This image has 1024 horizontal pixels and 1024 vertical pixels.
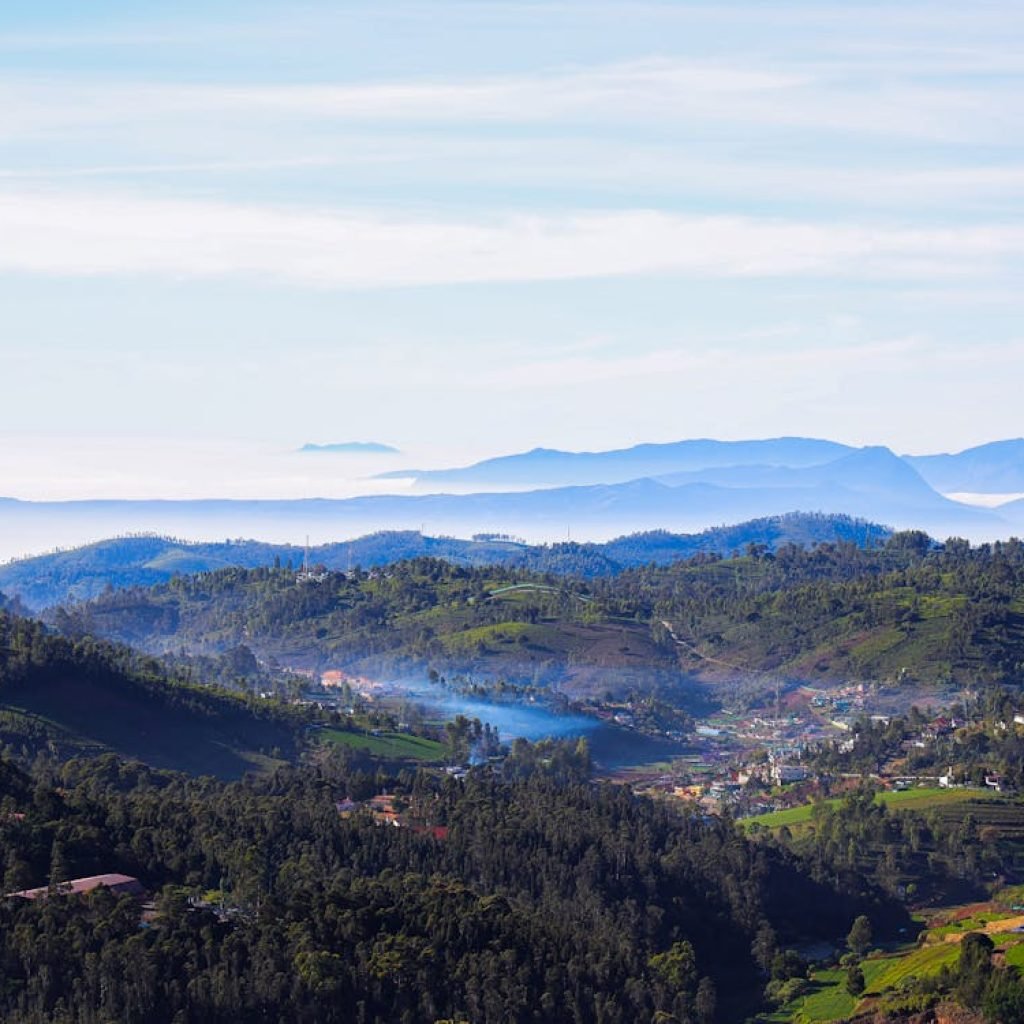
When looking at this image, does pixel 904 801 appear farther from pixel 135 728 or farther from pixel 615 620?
pixel 615 620

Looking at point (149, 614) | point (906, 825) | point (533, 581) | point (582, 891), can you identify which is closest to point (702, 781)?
point (906, 825)

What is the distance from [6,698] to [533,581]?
91723 mm

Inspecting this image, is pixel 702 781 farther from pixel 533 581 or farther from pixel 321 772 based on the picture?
pixel 533 581

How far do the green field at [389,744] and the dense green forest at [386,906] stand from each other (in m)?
19.3

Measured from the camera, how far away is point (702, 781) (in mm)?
108125

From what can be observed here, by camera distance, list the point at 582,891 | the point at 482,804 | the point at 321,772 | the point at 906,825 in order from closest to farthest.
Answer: the point at 582,891, the point at 482,804, the point at 906,825, the point at 321,772

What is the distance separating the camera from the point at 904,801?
91.5 meters

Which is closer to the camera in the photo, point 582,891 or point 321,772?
point 582,891

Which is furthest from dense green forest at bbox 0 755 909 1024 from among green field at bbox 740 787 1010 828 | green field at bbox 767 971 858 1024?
green field at bbox 740 787 1010 828

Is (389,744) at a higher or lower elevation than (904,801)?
higher

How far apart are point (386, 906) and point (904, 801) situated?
41.3 m

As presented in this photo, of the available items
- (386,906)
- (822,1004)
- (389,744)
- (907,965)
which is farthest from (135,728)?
(907,965)

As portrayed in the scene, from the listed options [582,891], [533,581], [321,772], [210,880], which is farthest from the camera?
[533,581]

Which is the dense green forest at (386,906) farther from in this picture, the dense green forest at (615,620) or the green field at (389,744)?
the dense green forest at (615,620)
